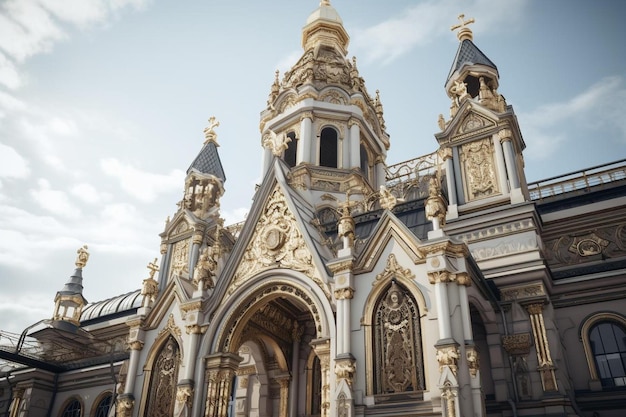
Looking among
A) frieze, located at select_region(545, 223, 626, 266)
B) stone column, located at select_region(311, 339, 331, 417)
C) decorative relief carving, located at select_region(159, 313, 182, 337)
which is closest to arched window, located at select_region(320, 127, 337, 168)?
frieze, located at select_region(545, 223, 626, 266)

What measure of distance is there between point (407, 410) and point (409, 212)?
11.8 metres

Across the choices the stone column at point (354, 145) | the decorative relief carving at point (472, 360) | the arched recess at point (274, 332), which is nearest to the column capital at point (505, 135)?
the stone column at point (354, 145)

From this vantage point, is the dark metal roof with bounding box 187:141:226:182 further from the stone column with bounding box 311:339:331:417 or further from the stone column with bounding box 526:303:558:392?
the stone column with bounding box 526:303:558:392

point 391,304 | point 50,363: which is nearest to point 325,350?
point 391,304

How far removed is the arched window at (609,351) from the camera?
18641 millimetres

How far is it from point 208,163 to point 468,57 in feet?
53.5

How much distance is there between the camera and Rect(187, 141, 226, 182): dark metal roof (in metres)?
32.8

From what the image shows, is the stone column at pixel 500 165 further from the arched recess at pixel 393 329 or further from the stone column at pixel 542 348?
the arched recess at pixel 393 329

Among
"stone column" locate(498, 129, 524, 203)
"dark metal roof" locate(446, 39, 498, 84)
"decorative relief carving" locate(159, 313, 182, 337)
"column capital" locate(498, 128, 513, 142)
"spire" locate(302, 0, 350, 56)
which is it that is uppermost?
"spire" locate(302, 0, 350, 56)

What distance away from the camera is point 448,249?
16203 mm

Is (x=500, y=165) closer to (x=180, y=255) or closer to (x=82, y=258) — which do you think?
(x=180, y=255)

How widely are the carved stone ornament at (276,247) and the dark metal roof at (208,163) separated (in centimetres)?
1177

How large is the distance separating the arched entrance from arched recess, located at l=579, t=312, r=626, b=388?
966cm

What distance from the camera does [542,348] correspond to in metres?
18.3
